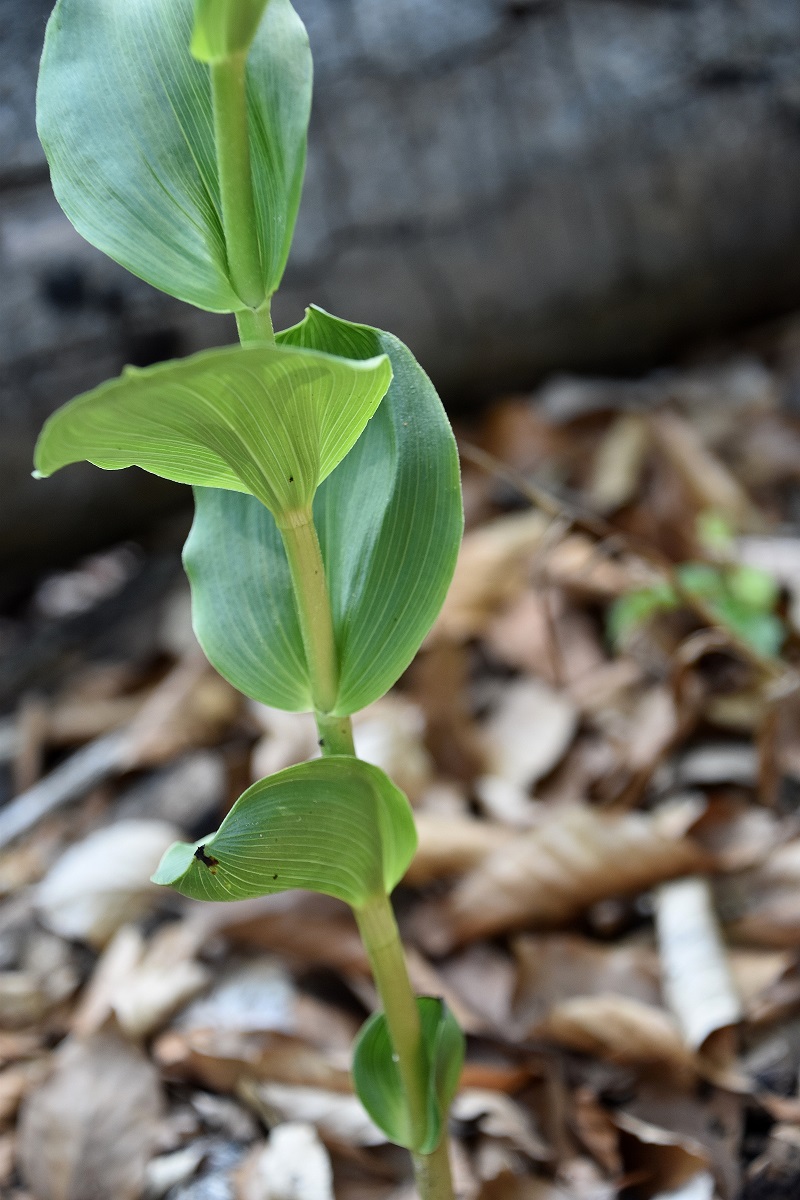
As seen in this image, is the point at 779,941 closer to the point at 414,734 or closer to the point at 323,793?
the point at 414,734

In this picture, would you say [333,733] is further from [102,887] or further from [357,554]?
[102,887]

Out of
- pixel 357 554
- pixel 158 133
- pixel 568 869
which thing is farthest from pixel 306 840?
pixel 568 869

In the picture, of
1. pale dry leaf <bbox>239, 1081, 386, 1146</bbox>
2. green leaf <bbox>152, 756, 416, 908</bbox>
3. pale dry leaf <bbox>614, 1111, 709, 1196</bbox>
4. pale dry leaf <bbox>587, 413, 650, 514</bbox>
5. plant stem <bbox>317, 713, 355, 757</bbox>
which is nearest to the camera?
green leaf <bbox>152, 756, 416, 908</bbox>

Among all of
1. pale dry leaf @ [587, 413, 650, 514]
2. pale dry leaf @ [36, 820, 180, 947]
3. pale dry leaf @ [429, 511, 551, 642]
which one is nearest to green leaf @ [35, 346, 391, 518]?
pale dry leaf @ [36, 820, 180, 947]

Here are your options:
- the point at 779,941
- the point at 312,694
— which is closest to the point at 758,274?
the point at 779,941

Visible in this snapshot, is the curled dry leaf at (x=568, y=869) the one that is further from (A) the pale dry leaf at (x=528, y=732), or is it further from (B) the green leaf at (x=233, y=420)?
(B) the green leaf at (x=233, y=420)

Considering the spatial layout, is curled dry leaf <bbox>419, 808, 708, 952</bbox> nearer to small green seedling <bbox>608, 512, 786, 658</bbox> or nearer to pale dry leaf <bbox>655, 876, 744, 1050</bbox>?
pale dry leaf <bbox>655, 876, 744, 1050</bbox>
